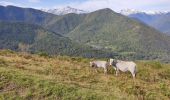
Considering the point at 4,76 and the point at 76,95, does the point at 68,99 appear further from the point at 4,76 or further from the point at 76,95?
the point at 4,76

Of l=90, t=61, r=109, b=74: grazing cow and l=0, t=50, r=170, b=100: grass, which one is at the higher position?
l=90, t=61, r=109, b=74: grazing cow

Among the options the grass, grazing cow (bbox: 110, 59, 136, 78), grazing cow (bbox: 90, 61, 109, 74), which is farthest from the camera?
grazing cow (bbox: 90, 61, 109, 74)

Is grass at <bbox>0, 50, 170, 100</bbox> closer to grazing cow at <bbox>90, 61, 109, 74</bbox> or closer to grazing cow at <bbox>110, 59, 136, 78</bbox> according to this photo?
grazing cow at <bbox>110, 59, 136, 78</bbox>

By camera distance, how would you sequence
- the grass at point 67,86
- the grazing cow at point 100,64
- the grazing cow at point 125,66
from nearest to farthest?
the grass at point 67,86
the grazing cow at point 125,66
the grazing cow at point 100,64

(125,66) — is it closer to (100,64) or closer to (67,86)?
(100,64)

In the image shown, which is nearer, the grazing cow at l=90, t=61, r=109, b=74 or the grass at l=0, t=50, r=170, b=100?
the grass at l=0, t=50, r=170, b=100

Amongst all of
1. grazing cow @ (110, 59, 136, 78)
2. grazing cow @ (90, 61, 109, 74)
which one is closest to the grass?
grazing cow @ (110, 59, 136, 78)

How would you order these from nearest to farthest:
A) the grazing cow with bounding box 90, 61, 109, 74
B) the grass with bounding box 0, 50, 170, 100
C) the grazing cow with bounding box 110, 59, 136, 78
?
the grass with bounding box 0, 50, 170, 100
the grazing cow with bounding box 110, 59, 136, 78
the grazing cow with bounding box 90, 61, 109, 74

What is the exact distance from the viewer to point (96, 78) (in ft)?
79.7

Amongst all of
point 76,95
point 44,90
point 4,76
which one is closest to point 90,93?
point 76,95

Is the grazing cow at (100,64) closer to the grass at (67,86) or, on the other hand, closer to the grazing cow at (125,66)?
the grazing cow at (125,66)

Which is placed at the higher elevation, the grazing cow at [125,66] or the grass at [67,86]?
the grazing cow at [125,66]

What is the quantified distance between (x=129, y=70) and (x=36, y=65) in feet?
26.0

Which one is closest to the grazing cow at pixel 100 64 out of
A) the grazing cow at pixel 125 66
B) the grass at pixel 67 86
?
the grazing cow at pixel 125 66
